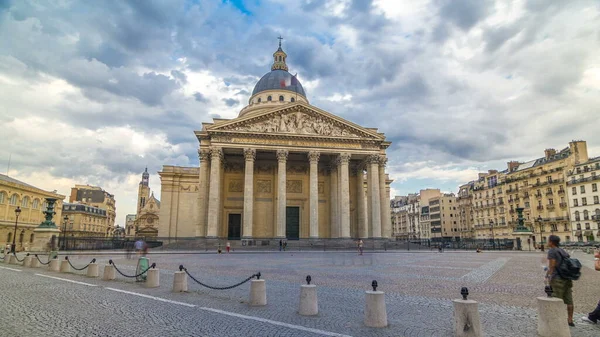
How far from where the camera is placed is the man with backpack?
6.39 metres

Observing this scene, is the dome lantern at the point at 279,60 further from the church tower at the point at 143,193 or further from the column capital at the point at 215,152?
the church tower at the point at 143,193

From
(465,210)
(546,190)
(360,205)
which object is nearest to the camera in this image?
(360,205)

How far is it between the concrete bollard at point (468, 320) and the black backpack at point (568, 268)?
208 cm

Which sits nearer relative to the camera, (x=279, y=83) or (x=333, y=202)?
(x=333, y=202)

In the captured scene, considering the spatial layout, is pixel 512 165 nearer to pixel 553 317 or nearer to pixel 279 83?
pixel 279 83

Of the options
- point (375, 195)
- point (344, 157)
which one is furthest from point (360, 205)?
point (344, 157)

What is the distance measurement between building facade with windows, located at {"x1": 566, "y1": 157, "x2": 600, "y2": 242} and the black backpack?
56.8 m

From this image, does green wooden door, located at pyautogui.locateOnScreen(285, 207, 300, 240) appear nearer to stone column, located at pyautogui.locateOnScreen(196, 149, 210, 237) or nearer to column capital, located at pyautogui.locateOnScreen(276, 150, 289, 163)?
column capital, located at pyautogui.locateOnScreen(276, 150, 289, 163)

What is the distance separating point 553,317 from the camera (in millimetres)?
5613

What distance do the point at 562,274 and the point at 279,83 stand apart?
2441 inches

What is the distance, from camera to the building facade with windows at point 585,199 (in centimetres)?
5191

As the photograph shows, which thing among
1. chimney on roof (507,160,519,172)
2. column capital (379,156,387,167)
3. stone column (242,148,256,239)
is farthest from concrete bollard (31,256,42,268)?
chimney on roof (507,160,519,172)

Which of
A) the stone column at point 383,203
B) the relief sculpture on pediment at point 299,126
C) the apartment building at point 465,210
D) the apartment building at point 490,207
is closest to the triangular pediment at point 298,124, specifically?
the relief sculpture on pediment at point 299,126

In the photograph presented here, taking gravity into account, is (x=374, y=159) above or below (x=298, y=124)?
below
